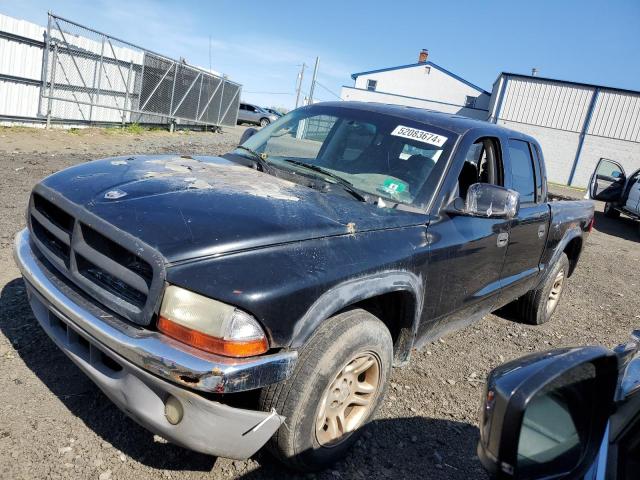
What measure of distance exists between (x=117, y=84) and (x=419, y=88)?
30274mm

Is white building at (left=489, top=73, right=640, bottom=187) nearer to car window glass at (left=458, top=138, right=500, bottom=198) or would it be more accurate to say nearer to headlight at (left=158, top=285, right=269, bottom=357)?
car window glass at (left=458, top=138, right=500, bottom=198)

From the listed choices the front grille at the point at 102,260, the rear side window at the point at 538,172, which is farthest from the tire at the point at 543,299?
the front grille at the point at 102,260

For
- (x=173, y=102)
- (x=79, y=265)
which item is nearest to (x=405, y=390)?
(x=79, y=265)

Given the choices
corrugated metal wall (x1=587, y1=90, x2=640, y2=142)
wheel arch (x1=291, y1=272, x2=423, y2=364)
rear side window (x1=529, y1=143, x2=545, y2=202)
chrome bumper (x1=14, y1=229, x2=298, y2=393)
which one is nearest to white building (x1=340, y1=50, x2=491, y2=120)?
corrugated metal wall (x1=587, y1=90, x2=640, y2=142)

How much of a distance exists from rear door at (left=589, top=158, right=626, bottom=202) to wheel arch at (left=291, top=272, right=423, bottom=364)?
33.1 ft

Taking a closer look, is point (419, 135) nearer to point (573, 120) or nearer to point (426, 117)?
→ point (426, 117)

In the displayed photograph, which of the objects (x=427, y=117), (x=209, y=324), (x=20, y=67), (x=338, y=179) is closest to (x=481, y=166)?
(x=427, y=117)

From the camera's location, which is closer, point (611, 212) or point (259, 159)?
point (259, 159)

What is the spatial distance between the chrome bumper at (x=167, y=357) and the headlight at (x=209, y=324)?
38mm

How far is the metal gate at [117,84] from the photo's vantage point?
41.9 feet

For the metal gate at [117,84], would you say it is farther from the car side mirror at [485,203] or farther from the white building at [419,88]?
the white building at [419,88]

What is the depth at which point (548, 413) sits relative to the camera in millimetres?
1289

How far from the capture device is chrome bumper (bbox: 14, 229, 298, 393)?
1885 millimetres

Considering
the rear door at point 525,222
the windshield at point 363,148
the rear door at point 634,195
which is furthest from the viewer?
the rear door at point 634,195
